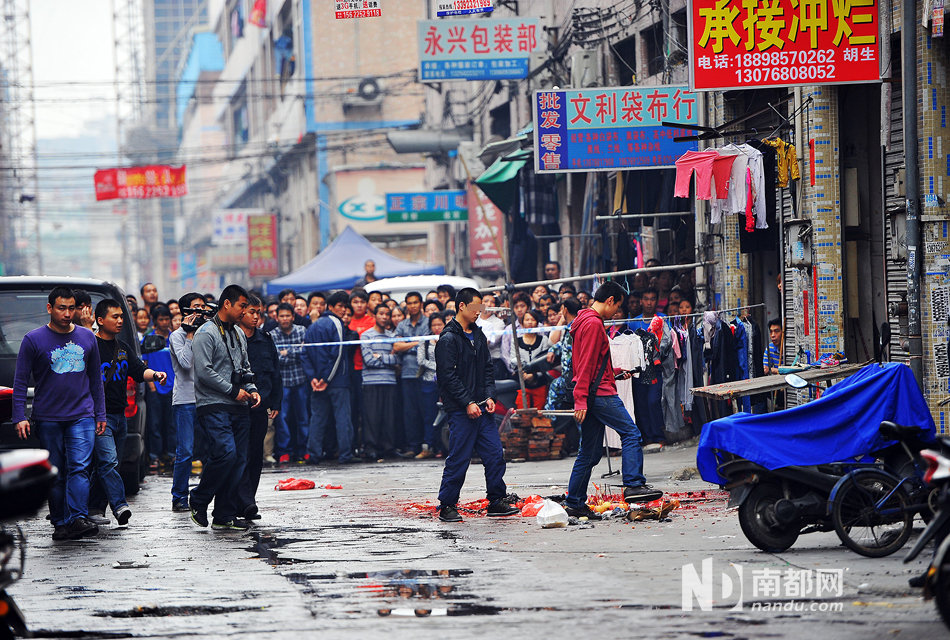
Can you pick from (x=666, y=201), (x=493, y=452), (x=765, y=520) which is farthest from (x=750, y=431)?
(x=666, y=201)

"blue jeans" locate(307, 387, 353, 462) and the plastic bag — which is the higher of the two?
"blue jeans" locate(307, 387, 353, 462)

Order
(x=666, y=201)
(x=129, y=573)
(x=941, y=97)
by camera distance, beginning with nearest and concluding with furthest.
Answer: (x=129, y=573)
(x=941, y=97)
(x=666, y=201)

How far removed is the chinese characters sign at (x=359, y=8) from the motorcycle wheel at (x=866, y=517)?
10.8m

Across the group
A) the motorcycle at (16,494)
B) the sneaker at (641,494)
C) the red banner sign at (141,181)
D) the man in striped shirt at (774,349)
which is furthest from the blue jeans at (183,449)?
the red banner sign at (141,181)

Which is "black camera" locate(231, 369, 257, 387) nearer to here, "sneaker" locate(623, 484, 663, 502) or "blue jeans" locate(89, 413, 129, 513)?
"blue jeans" locate(89, 413, 129, 513)

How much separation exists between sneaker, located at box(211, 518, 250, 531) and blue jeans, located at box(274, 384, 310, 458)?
5935 millimetres

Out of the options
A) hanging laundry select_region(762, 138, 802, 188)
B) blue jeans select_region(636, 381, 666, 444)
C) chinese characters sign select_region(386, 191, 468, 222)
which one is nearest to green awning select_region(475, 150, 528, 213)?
chinese characters sign select_region(386, 191, 468, 222)

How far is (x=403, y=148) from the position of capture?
31719 mm

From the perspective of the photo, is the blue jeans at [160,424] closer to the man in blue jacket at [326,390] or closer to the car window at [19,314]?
the man in blue jacket at [326,390]

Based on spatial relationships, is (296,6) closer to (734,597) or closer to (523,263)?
(523,263)

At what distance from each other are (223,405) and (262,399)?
75 cm

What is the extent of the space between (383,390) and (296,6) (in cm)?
3160

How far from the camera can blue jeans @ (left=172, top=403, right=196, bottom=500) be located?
39.2ft

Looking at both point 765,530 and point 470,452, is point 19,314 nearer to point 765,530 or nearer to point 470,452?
point 470,452
